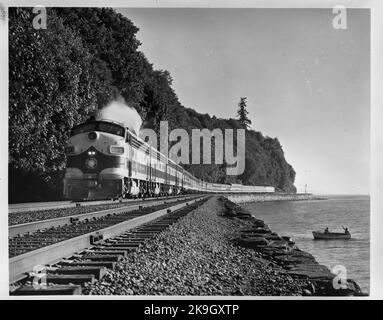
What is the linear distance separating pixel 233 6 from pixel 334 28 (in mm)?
1257

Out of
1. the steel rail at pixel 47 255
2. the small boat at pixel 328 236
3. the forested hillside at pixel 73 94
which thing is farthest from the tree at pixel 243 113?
the small boat at pixel 328 236

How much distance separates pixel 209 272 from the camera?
18.0ft

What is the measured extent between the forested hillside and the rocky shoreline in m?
1.78

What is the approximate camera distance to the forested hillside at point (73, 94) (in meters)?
9.02

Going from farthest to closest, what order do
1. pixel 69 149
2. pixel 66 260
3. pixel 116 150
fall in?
pixel 116 150 < pixel 69 149 < pixel 66 260

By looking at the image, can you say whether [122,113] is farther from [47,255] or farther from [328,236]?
[47,255]

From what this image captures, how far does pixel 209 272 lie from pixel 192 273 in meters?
0.27

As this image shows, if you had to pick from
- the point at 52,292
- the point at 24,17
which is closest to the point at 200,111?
the point at 24,17

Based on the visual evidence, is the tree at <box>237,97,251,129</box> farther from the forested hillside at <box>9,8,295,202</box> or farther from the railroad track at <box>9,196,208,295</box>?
the railroad track at <box>9,196,208,295</box>

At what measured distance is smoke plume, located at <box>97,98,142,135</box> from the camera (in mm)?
15852

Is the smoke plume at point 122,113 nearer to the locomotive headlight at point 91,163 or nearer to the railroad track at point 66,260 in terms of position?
the locomotive headlight at point 91,163

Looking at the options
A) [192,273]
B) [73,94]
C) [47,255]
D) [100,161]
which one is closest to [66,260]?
[47,255]

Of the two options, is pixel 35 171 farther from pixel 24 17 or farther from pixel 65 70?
pixel 24 17

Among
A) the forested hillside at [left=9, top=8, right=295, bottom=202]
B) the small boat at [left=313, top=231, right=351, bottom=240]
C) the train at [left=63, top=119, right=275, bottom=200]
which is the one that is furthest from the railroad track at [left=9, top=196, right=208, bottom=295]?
the small boat at [left=313, top=231, right=351, bottom=240]
